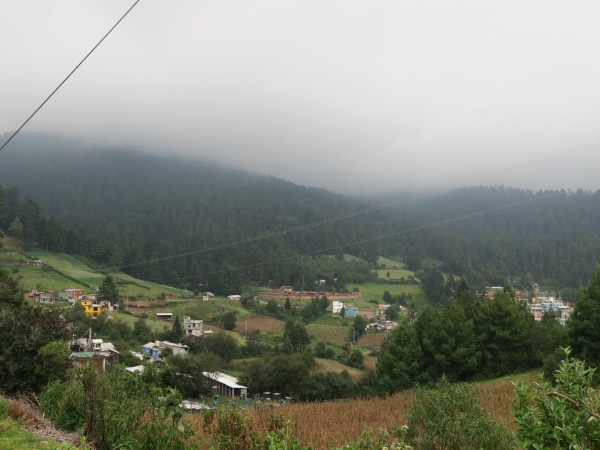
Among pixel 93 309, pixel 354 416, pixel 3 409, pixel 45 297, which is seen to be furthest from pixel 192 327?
pixel 3 409

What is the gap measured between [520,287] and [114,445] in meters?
108

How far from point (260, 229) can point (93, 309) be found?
7647cm

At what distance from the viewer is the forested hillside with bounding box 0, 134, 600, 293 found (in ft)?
288

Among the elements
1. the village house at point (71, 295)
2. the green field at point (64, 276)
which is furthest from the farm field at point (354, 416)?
the green field at point (64, 276)

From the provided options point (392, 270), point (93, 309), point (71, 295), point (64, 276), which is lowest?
point (392, 270)

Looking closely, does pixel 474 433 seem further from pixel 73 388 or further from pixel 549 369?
pixel 549 369

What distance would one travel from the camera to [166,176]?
191 metres

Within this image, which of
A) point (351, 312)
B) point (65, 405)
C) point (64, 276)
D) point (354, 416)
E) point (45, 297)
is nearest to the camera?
point (65, 405)

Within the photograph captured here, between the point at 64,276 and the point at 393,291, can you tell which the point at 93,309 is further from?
the point at 393,291

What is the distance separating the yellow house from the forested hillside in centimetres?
2746

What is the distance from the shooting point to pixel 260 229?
412 feet

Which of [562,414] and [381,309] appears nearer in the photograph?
[562,414]

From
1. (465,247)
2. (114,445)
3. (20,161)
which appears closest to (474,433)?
(114,445)

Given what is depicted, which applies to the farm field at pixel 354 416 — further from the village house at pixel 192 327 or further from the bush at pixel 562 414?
the village house at pixel 192 327
